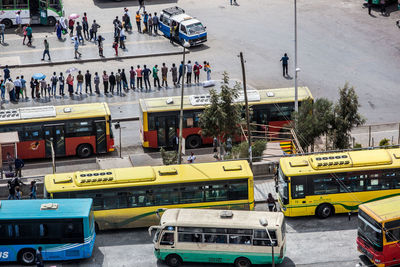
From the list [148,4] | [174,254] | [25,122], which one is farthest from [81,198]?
[148,4]

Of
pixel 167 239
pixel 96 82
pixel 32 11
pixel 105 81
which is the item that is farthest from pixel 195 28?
pixel 167 239

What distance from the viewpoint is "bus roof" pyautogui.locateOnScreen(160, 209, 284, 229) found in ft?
127

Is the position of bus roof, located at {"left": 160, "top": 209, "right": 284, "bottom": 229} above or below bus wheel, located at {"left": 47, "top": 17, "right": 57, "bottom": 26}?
below

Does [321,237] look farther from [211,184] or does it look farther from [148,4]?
[148,4]

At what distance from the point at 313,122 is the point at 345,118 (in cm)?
187

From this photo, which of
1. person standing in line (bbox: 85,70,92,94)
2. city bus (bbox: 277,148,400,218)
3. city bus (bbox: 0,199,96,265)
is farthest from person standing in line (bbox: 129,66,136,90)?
city bus (bbox: 0,199,96,265)

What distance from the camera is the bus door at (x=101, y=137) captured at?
52.2 m

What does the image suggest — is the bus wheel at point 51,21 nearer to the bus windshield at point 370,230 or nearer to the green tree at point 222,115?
the green tree at point 222,115

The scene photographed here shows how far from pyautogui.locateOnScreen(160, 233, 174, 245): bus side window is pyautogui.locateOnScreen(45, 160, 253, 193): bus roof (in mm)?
3923

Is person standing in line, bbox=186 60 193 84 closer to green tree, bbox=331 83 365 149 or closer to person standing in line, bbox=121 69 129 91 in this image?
person standing in line, bbox=121 69 129 91

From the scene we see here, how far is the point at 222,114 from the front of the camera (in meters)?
48.5

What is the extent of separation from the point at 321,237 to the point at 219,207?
500cm

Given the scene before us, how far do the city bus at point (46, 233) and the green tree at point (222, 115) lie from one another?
1167 centimetres

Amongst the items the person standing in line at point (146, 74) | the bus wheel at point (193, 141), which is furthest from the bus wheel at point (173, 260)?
the person standing in line at point (146, 74)
